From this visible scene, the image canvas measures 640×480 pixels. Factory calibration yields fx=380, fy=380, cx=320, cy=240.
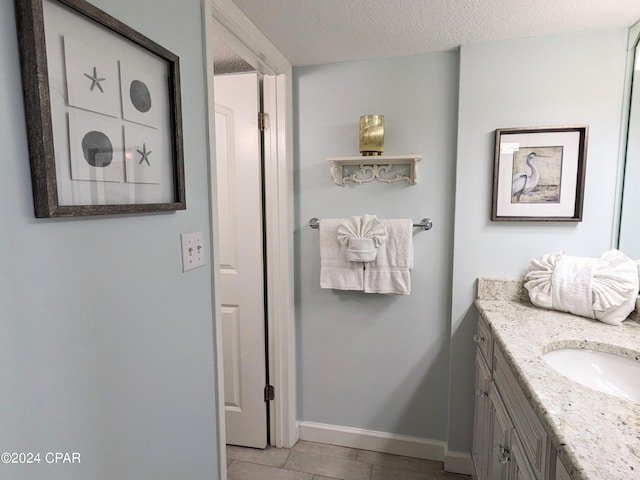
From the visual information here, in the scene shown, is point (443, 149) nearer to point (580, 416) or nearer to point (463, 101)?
point (463, 101)

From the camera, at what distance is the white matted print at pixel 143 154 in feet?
2.91

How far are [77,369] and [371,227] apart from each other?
1342 mm

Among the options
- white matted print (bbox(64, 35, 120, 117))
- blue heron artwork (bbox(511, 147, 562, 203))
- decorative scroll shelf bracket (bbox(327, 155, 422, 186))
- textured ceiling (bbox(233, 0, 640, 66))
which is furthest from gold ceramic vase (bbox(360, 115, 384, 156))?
white matted print (bbox(64, 35, 120, 117))

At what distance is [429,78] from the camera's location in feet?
6.01

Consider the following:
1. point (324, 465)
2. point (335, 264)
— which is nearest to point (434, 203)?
point (335, 264)

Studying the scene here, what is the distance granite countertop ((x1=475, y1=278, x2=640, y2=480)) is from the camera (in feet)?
2.29

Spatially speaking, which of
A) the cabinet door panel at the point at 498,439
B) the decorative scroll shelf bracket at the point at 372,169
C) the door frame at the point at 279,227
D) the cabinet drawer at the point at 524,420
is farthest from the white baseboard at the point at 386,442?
the decorative scroll shelf bracket at the point at 372,169

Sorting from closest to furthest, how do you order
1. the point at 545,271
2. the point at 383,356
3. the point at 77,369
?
the point at 77,369 < the point at 545,271 < the point at 383,356

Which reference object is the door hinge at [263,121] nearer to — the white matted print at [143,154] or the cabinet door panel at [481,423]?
the white matted print at [143,154]

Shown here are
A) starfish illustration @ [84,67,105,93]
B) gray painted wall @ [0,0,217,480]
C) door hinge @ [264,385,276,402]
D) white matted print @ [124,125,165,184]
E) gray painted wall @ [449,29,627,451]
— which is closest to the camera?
gray painted wall @ [0,0,217,480]

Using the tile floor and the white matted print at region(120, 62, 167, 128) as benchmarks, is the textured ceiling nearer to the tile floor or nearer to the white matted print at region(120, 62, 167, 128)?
the white matted print at region(120, 62, 167, 128)

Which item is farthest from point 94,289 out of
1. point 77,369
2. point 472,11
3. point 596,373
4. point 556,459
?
point 472,11

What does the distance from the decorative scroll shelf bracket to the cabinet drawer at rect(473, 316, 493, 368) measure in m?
0.74

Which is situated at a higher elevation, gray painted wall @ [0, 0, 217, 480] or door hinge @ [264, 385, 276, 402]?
gray painted wall @ [0, 0, 217, 480]
